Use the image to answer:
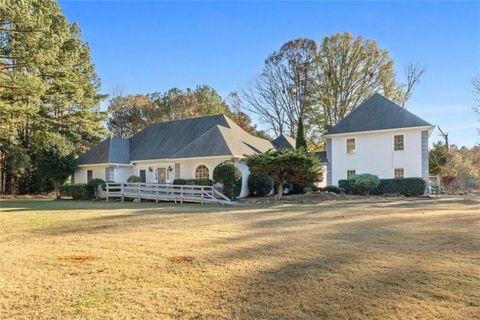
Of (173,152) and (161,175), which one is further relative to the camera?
(173,152)

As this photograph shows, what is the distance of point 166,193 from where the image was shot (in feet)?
70.9

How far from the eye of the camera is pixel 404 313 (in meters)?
3.79

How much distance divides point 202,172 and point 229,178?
375cm

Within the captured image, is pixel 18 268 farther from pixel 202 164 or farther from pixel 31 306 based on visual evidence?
pixel 202 164

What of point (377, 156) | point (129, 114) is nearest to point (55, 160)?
point (129, 114)

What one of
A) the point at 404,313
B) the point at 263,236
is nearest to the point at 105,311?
the point at 404,313

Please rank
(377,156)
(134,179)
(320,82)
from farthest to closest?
1. (320,82)
2. (134,179)
3. (377,156)

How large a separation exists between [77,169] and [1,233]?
21.5m

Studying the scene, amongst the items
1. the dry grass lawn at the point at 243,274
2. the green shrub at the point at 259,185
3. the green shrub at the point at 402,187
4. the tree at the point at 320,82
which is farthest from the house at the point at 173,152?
the dry grass lawn at the point at 243,274

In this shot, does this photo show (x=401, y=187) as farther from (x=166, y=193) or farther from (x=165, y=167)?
(x=165, y=167)

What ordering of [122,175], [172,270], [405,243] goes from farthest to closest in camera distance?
[122,175], [405,243], [172,270]

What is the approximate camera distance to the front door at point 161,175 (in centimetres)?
2649

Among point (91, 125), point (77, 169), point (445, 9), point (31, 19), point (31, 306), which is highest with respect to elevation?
point (31, 19)

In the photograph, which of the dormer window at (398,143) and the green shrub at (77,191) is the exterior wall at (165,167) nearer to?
the green shrub at (77,191)
